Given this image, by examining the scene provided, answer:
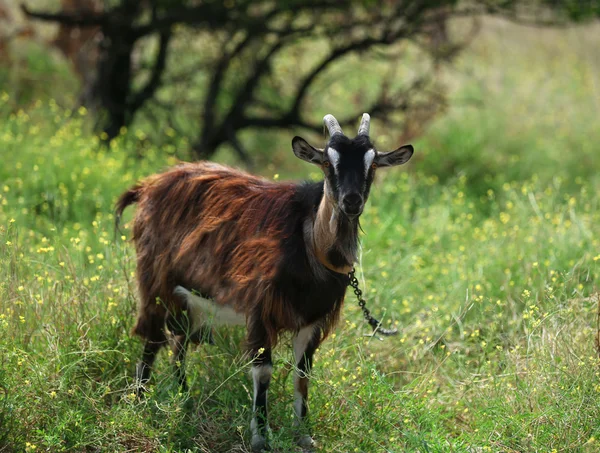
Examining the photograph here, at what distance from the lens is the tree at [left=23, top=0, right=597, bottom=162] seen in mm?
11312

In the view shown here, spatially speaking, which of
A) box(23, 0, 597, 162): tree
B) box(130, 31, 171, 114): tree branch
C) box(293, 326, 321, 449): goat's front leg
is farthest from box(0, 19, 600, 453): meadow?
box(130, 31, 171, 114): tree branch

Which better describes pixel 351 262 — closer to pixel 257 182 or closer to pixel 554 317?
pixel 257 182

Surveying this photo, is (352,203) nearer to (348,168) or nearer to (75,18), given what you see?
(348,168)

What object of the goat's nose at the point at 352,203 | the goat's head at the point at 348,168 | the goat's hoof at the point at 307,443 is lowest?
the goat's hoof at the point at 307,443

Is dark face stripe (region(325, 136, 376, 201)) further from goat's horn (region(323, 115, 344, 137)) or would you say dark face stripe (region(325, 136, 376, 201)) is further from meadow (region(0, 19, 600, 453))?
meadow (region(0, 19, 600, 453))

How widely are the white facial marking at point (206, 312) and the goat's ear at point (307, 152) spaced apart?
1.08 metres

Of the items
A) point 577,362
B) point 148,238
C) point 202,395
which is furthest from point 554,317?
point 148,238

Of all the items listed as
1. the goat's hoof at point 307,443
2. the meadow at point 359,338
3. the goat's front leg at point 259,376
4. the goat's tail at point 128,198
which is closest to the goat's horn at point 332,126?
the goat's front leg at point 259,376

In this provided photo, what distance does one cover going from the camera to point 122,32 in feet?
38.0

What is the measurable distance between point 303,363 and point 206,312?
0.72m

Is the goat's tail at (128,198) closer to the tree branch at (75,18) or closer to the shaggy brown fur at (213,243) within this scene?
the shaggy brown fur at (213,243)

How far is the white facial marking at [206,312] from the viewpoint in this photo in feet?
18.1

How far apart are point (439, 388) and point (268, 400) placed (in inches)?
51.9

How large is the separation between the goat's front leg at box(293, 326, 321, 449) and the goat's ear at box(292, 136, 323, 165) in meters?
1.05
